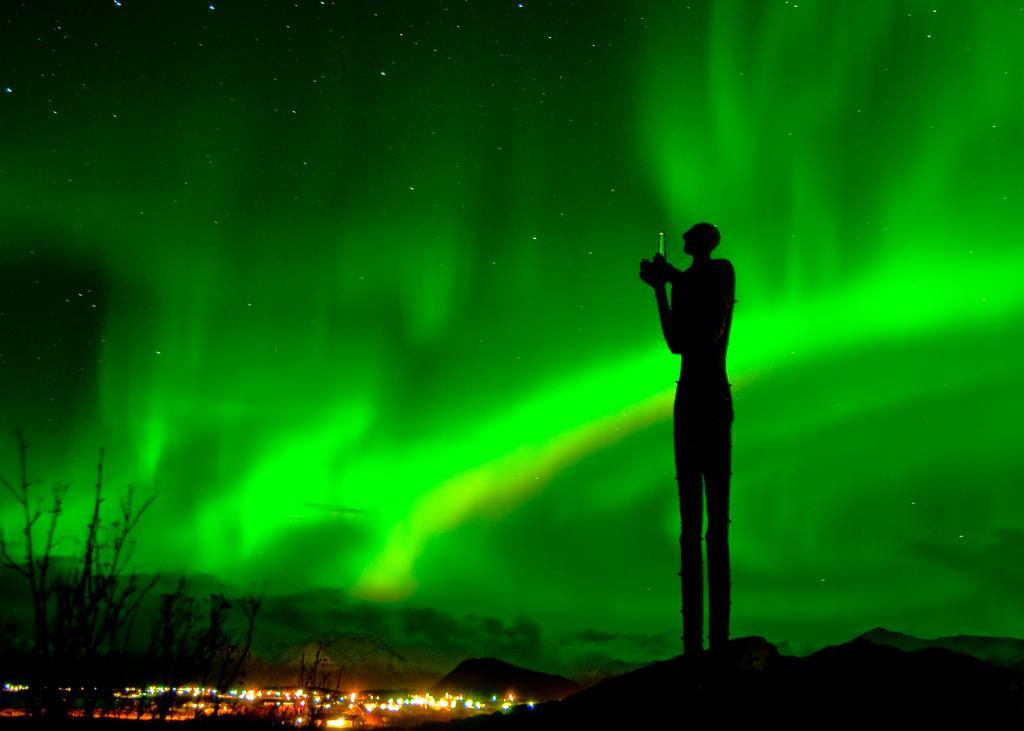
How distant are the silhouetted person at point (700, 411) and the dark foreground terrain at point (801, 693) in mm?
577

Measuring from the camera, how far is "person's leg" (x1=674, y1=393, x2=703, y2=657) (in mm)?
10117

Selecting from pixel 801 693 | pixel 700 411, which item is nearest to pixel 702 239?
pixel 700 411

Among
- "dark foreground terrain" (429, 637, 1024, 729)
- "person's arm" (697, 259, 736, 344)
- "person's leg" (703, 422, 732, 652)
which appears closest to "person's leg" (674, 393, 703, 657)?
"person's leg" (703, 422, 732, 652)

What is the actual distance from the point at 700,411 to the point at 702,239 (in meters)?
1.88

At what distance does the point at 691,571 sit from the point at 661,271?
318 centimetres

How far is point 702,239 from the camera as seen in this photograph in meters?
10.6

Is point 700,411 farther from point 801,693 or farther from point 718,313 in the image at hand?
point 801,693

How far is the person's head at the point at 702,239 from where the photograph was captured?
34.7ft

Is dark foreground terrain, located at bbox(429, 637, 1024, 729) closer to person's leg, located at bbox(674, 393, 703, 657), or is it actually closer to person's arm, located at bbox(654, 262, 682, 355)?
person's leg, located at bbox(674, 393, 703, 657)

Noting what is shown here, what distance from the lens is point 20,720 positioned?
7.44 m

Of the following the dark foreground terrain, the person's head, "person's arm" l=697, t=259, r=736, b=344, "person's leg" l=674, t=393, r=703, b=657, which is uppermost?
the person's head

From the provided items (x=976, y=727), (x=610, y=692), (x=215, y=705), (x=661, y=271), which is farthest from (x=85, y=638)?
(x=976, y=727)

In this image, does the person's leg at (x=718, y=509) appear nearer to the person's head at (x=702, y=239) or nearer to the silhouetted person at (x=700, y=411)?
the silhouetted person at (x=700, y=411)

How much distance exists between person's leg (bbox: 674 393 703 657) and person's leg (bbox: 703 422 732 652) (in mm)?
115
